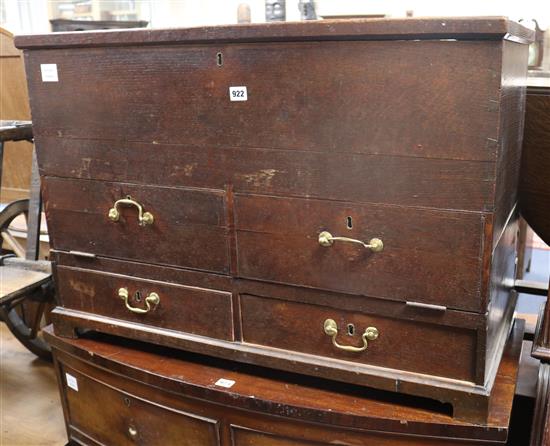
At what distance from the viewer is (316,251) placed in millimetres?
1106

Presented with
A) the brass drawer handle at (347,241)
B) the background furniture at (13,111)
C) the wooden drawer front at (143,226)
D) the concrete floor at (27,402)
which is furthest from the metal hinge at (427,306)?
the background furniture at (13,111)

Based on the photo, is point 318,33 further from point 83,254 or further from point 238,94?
point 83,254

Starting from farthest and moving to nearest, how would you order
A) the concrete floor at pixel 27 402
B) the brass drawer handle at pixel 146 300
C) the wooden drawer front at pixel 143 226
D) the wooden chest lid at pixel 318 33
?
1. the concrete floor at pixel 27 402
2. the brass drawer handle at pixel 146 300
3. the wooden drawer front at pixel 143 226
4. the wooden chest lid at pixel 318 33

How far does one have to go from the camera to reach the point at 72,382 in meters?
1.52

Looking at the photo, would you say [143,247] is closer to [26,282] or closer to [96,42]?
[96,42]

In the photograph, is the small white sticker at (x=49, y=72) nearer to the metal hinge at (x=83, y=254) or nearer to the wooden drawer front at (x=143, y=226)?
the wooden drawer front at (x=143, y=226)

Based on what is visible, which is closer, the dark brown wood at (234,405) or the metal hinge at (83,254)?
the dark brown wood at (234,405)

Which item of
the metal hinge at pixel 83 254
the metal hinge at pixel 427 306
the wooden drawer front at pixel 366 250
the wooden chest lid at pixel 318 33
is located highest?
the wooden chest lid at pixel 318 33

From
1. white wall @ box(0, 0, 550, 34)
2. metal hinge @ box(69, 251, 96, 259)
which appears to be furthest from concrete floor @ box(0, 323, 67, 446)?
white wall @ box(0, 0, 550, 34)

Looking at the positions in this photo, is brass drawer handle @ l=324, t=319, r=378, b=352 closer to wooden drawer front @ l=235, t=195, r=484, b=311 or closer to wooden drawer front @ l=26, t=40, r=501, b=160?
wooden drawer front @ l=235, t=195, r=484, b=311

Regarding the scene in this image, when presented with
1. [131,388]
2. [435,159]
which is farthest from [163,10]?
[435,159]

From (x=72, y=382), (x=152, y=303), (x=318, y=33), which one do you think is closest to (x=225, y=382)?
(x=152, y=303)

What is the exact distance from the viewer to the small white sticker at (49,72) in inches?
50.0

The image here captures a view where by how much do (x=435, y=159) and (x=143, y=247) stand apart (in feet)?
2.15
